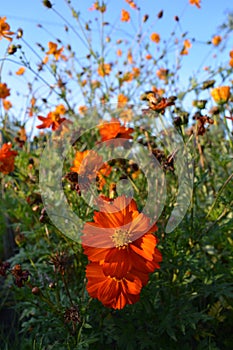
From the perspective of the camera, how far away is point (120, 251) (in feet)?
2.68

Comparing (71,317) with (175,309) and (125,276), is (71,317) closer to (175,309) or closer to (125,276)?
(125,276)

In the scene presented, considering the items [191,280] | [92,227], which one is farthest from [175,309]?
[92,227]

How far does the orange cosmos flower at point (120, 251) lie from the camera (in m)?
0.81

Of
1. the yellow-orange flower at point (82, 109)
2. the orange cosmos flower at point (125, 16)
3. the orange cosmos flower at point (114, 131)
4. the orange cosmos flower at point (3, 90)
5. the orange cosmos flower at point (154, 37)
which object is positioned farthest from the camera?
the orange cosmos flower at point (154, 37)

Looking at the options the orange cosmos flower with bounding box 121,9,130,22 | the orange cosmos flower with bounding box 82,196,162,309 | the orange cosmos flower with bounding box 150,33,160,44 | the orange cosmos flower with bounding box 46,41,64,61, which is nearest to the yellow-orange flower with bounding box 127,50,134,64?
the orange cosmos flower with bounding box 150,33,160,44

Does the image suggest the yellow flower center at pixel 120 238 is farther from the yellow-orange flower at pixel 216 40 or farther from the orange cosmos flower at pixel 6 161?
the yellow-orange flower at pixel 216 40

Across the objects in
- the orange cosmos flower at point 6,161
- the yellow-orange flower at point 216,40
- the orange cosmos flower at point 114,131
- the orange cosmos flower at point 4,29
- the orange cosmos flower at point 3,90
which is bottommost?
the orange cosmos flower at point 6,161

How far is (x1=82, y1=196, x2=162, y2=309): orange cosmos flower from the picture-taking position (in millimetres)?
811

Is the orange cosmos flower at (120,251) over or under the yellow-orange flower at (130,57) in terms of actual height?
under

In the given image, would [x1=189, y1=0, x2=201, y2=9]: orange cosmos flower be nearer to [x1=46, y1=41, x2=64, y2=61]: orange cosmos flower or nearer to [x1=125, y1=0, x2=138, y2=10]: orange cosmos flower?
[x1=125, y1=0, x2=138, y2=10]: orange cosmos flower

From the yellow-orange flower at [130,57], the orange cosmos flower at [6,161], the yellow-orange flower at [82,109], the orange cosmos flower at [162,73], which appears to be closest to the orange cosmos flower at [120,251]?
the orange cosmos flower at [6,161]

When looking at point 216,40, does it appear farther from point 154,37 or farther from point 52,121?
point 52,121

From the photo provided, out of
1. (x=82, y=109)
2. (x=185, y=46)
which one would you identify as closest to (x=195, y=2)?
(x=185, y=46)

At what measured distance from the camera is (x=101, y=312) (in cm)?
112
